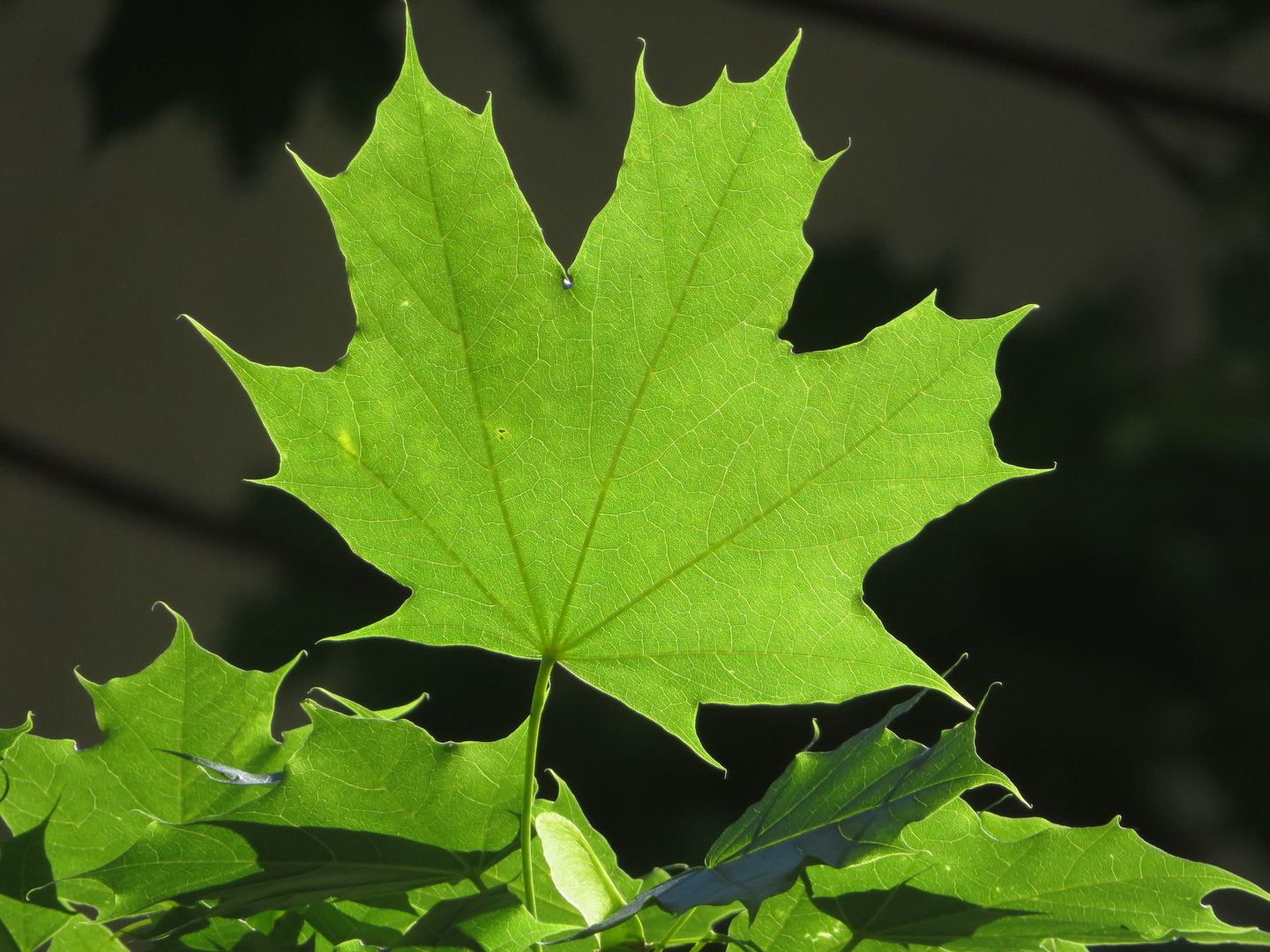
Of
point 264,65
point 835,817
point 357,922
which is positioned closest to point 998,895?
point 835,817

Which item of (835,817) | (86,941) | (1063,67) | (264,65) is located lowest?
Result: (86,941)

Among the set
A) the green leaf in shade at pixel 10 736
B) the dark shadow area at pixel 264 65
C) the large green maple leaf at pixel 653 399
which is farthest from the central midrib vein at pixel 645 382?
the dark shadow area at pixel 264 65

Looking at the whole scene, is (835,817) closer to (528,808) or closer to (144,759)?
(528,808)

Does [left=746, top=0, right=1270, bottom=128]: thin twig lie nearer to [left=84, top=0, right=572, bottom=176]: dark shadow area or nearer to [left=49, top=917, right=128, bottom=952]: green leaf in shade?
[left=84, top=0, right=572, bottom=176]: dark shadow area

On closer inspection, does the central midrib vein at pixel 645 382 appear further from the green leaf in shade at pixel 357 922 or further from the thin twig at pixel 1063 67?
the thin twig at pixel 1063 67

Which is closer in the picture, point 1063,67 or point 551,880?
point 551,880

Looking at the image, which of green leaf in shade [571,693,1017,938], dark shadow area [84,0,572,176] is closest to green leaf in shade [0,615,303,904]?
green leaf in shade [571,693,1017,938]

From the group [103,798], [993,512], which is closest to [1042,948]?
[103,798]
